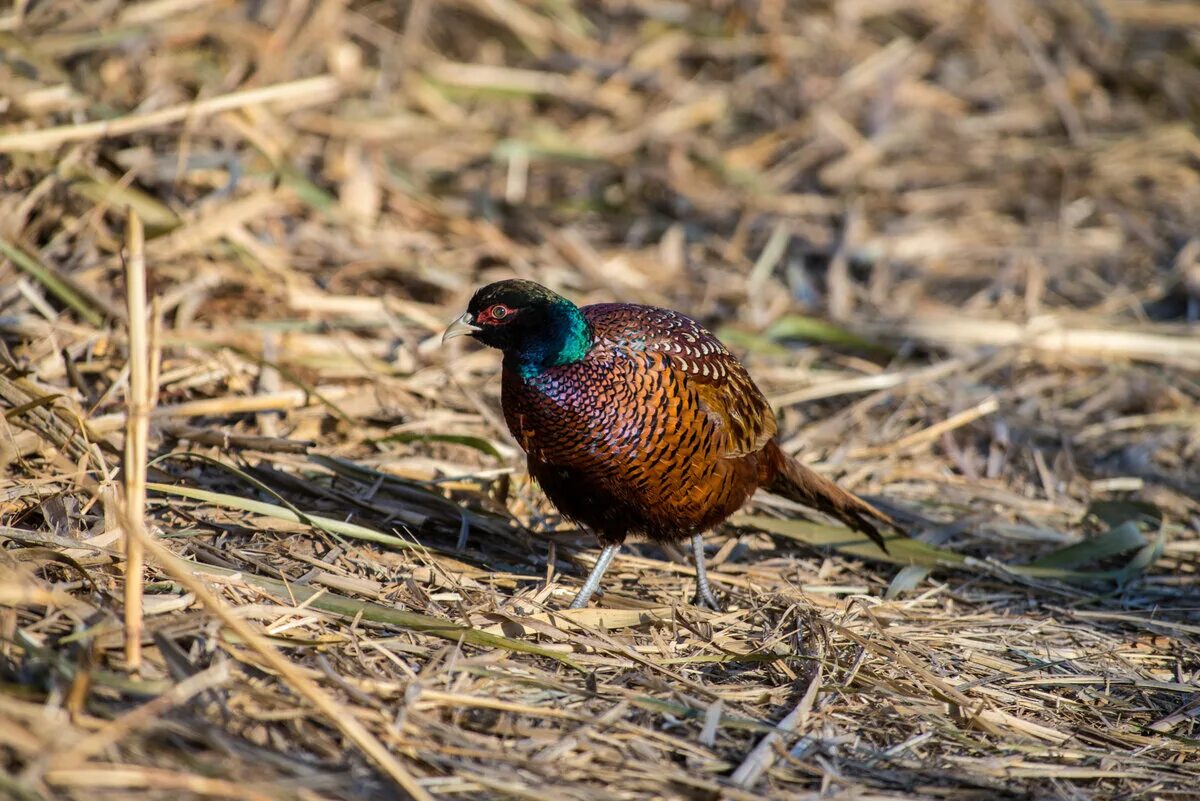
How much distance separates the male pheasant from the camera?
398 centimetres

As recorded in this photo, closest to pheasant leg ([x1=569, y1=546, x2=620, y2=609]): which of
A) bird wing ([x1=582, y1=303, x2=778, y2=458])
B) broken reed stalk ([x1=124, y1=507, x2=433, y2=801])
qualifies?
bird wing ([x1=582, y1=303, x2=778, y2=458])

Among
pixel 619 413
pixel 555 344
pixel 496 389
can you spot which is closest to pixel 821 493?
pixel 619 413

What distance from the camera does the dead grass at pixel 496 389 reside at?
3217 millimetres

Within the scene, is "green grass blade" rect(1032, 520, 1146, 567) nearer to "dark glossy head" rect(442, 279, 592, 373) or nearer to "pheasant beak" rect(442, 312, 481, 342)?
"dark glossy head" rect(442, 279, 592, 373)

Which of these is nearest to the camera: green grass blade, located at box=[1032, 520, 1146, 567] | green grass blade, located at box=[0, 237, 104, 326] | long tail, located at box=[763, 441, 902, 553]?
long tail, located at box=[763, 441, 902, 553]

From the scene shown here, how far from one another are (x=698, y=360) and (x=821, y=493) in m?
0.83

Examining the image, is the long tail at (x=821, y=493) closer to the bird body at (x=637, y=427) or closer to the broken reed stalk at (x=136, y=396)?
the bird body at (x=637, y=427)

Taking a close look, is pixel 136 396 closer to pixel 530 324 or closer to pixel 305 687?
pixel 305 687

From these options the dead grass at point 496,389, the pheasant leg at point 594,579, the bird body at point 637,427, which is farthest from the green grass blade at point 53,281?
→ the pheasant leg at point 594,579

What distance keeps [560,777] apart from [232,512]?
6.08 ft

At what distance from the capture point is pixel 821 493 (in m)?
4.73

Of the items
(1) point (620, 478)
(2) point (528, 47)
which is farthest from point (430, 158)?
(1) point (620, 478)

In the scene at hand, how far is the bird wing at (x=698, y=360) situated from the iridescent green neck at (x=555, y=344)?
5.0 inches

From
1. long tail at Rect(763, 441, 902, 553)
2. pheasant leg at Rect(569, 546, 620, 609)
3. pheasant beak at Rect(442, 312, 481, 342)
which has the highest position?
pheasant beak at Rect(442, 312, 481, 342)
